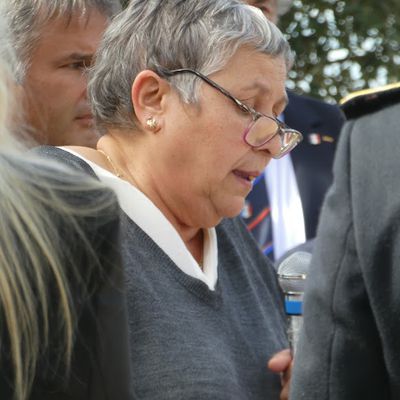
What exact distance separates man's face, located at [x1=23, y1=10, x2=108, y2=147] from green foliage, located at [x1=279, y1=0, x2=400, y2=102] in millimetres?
3643

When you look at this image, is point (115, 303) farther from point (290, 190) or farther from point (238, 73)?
point (290, 190)

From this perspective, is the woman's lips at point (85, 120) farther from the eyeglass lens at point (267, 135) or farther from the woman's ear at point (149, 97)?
the eyeglass lens at point (267, 135)

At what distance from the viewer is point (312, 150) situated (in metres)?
4.39

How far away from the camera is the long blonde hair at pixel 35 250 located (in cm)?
176

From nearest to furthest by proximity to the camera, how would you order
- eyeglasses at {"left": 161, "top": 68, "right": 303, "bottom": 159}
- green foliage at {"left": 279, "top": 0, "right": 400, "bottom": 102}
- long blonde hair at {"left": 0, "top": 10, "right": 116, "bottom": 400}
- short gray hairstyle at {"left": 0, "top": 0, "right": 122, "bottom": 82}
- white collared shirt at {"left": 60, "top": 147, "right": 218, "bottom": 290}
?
long blonde hair at {"left": 0, "top": 10, "right": 116, "bottom": 400} < white collared shirt at {"left": 60, "top": 147, "right": 218, "bottom": 290} < eyeglasses at {"left": 161, "top": 68, "right": 303, "bottom": 159} < short gray hairstyle at {"left": 0, "top": 0, "right": 122, "bottom": 82} < green foliage at {"left": 279, "top": 0, "right": 400, "bottom": 102}

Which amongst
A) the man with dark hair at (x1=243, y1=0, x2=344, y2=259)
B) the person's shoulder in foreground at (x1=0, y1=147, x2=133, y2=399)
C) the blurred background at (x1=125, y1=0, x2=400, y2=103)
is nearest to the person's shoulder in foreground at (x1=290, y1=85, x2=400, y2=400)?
the person's shoulder in foreground at (x1=0, y1=147, x2=133, y2=399)

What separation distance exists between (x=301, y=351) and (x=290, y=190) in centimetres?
236

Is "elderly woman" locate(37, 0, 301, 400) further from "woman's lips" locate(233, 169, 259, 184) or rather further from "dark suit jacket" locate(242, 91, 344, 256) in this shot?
"dark suit jacket" locate(242, 91, 344, 256)

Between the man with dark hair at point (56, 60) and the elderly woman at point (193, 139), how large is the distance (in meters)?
0.41

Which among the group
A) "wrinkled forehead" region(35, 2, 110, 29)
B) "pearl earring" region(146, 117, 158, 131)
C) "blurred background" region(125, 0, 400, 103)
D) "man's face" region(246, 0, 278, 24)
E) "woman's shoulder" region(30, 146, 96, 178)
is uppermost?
"wrinkled forehead" region(35, 2, 110, 29)

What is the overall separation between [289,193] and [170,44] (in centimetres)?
163

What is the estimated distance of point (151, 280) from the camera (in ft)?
8.48

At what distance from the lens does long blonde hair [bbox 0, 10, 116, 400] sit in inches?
69.2

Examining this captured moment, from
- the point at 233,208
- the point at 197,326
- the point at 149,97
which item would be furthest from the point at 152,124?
the point at 197,326
